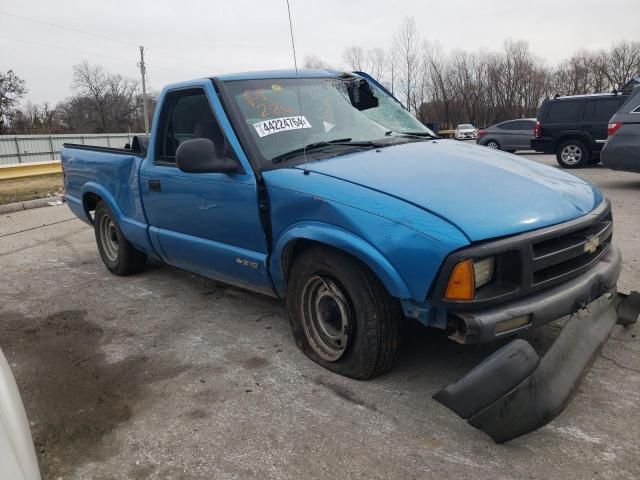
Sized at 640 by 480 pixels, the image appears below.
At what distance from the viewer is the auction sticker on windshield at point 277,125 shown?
354cm

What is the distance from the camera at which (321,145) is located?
3.54m

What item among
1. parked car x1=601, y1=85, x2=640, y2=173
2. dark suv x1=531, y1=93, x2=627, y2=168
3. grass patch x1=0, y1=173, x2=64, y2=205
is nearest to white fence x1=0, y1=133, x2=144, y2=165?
grass patch x1=0, y1=173, x2=64, y2=205

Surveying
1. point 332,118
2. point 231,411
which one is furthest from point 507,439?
point 332,118

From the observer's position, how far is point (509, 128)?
2036cm

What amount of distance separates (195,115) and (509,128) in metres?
18.6

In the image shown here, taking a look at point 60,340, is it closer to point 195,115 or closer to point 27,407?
point 27,407

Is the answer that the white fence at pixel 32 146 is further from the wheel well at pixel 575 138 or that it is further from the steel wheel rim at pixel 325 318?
the steel wheel rim at pixel 325 318

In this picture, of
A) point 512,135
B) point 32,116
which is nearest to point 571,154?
point 512,135

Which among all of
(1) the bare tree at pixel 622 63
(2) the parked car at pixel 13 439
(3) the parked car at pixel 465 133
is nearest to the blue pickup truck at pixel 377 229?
(2) the parked car at pixel 13 439

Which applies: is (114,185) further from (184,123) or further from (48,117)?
(48,117)

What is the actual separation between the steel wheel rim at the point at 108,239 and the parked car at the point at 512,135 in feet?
56.2

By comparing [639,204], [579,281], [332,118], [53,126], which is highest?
[53,126]

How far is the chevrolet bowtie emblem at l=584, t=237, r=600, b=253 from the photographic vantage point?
9.46 feet

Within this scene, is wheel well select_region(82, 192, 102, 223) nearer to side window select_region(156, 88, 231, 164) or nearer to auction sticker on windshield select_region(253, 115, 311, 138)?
side window select_region(156, 88, 231, 164)
